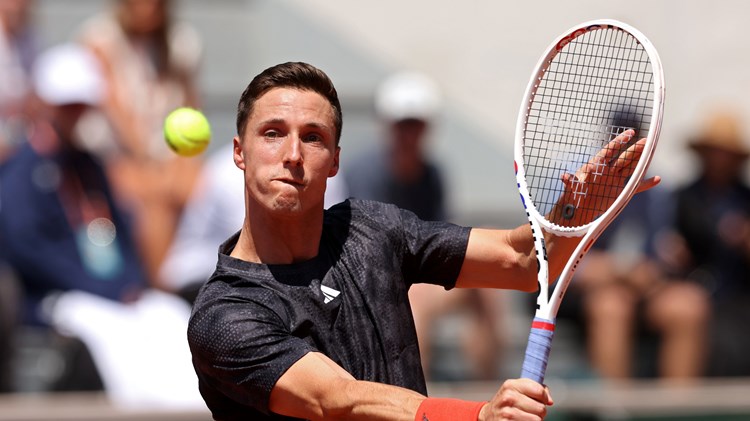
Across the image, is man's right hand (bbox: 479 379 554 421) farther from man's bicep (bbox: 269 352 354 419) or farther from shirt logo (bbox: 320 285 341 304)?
shirt logo (bbox: 320 285 341 304)

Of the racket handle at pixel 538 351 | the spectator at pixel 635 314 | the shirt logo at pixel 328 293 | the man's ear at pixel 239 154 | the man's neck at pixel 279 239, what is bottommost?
the spectator at pixel 635 314

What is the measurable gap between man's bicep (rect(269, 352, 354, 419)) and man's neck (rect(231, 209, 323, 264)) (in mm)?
374

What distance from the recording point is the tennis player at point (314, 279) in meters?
3.23

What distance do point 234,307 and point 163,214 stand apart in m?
4.10

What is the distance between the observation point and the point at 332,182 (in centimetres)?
733

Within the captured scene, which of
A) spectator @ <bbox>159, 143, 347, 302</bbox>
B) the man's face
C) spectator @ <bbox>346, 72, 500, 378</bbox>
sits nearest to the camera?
the man's face

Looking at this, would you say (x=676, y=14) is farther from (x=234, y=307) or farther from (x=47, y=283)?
(x=234, y=307)

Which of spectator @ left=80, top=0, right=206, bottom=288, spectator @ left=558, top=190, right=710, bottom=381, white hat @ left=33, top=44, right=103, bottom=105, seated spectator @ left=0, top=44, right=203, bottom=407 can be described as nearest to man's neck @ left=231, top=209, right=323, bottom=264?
seated spectator @ left=0, top=44, right=203, bottom=407

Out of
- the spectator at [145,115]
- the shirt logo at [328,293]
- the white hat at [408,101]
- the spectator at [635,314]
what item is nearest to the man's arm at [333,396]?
the shirt logo at [328,293]

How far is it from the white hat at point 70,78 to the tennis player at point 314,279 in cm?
343

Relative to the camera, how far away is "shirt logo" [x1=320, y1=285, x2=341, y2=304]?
3442 mm

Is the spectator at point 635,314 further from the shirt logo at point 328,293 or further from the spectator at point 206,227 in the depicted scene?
the shirt logo at point 328,293

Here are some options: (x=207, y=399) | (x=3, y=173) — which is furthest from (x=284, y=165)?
(x=3, y=173)

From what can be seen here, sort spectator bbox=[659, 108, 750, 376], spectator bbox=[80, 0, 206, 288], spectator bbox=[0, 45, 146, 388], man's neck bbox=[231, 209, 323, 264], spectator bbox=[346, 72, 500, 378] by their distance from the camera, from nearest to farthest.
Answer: man's neck bbox=[231, 209, 323, 264] < spectator bbox=[0, 45, 146, 388] < spectator bbox=[80, 0, 206, 288] < spectator bbox=[346, 72, 500, 378] < spectator bbox=[659, 108, 750, 376]
